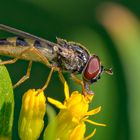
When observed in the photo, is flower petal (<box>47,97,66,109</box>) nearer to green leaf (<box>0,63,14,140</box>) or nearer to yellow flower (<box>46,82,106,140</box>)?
yellow flower (<box>46,82,106,140</box>)

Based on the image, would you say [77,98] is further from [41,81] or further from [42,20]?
[42,20]

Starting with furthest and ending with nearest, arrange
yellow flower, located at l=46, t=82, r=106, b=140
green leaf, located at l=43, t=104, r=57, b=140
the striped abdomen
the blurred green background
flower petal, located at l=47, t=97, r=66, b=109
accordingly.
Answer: the blurred green background
the striped abdomen
yellow flower, located at l=46, t=82, r=106, b=140
flower petal, located at l=47, t=97, r=66, b=109
green leaf, located at l=43, t=104, r=57, b=140

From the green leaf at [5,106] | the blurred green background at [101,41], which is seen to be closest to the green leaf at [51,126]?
the green leaf at [5,106]

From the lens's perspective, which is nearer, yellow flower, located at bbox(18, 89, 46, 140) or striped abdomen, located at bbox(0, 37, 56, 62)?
yellow flower, located at bbox(18, 89, 46, 140)

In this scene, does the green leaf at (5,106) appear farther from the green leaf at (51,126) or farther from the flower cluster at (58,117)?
the green leaf at (51,126)

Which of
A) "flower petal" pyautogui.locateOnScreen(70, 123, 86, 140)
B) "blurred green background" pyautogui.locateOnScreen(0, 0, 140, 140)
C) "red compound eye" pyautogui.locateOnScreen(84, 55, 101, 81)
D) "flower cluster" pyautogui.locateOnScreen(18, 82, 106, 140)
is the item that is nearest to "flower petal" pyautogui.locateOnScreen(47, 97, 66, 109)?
"flower cluster" pyautogui.locateOnScreen(18, 82, 106, 140)

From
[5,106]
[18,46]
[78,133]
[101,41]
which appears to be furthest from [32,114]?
[101,41]
